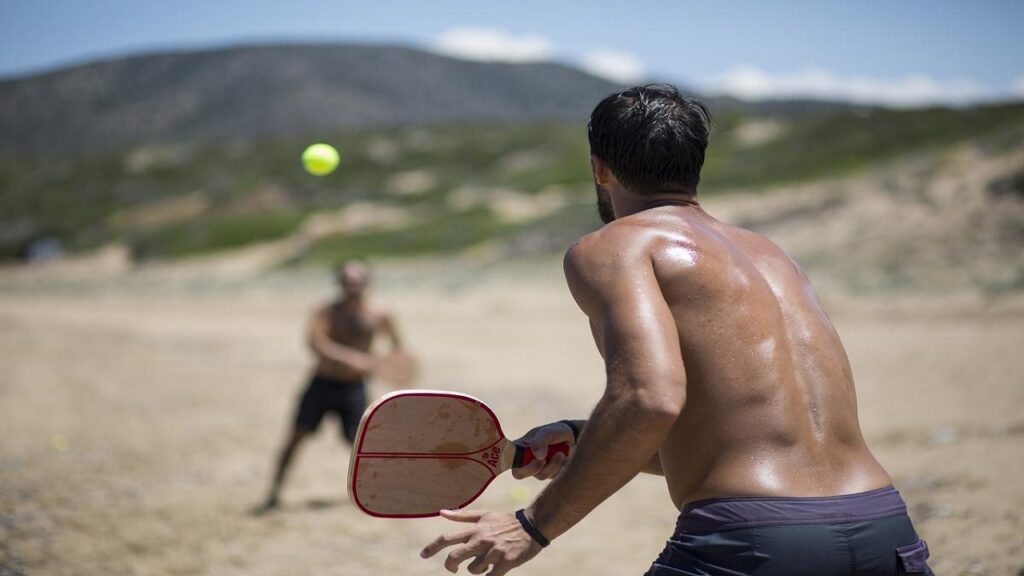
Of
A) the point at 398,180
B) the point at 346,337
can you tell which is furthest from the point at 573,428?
the point at 398,180

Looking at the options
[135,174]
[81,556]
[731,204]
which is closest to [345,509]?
[81,556]

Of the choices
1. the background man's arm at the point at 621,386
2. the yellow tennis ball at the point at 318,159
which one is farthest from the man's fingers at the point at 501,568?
the yellow tennis ball at the point at 318,159

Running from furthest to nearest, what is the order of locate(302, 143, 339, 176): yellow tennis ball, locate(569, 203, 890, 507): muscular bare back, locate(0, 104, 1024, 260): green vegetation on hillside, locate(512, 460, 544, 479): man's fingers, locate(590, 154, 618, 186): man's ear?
1. locate(0, 104, 1024, 260): green vegetation on hillside
2. locate(302, 143, 339, 176): yellow tennis ball
3. locate(512, 460, 544, 479): man's fingers
4. locate(590, 154, 618, 186): man's ear
5. locate(569, 203, 890, 507): muscular bare back

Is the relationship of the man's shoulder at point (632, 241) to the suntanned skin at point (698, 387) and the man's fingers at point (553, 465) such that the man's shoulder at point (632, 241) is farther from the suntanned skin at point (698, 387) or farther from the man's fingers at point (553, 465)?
the man's fingers at point (553, 465)

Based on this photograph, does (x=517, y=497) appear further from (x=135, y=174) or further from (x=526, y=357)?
(x=135, y=174)

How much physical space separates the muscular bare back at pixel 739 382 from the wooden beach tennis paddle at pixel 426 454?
20.7 inches

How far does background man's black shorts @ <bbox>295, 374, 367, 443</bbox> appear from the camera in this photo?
6762 mm

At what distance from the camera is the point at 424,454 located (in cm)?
242

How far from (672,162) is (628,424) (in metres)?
0.64

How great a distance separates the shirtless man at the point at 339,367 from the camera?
6762 millimetres

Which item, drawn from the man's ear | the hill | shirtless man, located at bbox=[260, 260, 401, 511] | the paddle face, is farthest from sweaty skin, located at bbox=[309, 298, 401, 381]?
the hill

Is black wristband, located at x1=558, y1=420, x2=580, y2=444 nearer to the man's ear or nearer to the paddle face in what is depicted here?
the paddle face

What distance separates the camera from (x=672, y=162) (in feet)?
7.02

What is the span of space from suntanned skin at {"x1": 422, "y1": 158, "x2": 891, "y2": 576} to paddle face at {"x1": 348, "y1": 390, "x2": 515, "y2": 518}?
379mm
